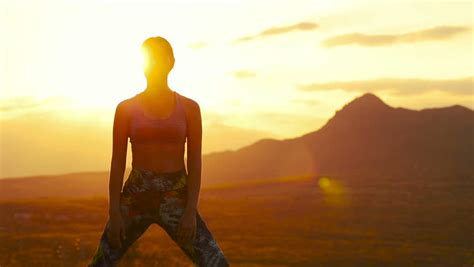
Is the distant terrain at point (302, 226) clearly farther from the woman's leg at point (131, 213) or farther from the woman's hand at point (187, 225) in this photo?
the woman's hand at point (187, 225)

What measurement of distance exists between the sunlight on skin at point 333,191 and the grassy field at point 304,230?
13cm

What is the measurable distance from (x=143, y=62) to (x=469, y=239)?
40.8m

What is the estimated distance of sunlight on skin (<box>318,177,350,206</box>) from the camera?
7821 cm

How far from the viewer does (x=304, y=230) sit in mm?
50062

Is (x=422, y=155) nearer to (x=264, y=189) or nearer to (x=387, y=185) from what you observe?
(x=264, y=189)

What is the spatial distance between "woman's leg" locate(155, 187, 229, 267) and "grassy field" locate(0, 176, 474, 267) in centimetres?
972

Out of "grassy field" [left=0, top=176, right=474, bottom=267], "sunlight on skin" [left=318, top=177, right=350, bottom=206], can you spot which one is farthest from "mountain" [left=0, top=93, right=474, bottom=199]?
"grassy field" [left=0, top=176, right=474, bottom=267]

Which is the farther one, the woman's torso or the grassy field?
the grassy field

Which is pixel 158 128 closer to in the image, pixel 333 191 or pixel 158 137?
pixel 158 137

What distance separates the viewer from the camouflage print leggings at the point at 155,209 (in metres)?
6.46

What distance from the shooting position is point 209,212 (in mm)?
65000

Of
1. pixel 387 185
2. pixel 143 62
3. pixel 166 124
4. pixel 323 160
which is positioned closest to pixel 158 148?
pixel 166 124

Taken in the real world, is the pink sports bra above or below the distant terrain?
above

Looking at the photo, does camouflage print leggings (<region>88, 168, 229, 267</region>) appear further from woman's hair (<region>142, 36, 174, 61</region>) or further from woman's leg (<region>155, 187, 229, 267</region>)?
woman's hair (<region>142, 36, 174, 61</region>)
